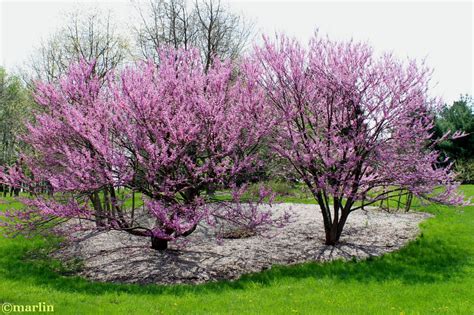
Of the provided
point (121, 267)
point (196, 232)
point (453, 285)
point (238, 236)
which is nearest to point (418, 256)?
point (453, 285)

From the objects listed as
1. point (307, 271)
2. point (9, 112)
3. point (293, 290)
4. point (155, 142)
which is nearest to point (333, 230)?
point (307, 271)

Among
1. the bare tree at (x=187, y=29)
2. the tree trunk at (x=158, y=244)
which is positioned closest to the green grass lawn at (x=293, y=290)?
the tree trunk at (x=158, y=244)

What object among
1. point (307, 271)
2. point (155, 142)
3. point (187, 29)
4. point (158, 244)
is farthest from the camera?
point (187, 29)

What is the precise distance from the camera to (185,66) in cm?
936

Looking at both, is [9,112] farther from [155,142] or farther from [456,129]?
[456,129]

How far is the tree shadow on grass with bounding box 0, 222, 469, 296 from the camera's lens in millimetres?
7246

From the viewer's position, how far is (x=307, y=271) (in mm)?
8156

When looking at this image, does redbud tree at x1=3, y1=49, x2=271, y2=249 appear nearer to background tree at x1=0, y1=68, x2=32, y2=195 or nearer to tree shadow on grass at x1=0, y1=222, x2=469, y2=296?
tree shadow on grass at x1=0, y1=222, x2=469, y2=296

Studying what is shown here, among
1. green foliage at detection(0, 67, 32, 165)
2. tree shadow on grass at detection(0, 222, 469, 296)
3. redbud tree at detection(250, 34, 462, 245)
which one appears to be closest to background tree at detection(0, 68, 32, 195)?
green foliage at detection(0, 67, 32, 165)

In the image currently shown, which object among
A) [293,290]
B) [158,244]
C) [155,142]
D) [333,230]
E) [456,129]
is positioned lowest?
[293,290]

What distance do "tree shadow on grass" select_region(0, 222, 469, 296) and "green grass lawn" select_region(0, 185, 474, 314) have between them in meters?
0.02

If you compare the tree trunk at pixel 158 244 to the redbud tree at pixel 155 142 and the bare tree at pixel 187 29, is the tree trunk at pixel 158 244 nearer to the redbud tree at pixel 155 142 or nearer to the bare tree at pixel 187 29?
the redbud tree at pixel 155 142

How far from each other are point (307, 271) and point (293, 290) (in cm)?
120

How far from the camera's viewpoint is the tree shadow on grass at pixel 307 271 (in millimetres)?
7246
